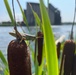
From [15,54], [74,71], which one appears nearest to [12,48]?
[15,54]

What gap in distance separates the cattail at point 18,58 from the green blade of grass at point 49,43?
0.17 feet

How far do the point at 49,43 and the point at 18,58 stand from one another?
80mm

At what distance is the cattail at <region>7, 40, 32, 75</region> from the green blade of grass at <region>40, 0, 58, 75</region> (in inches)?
2.1

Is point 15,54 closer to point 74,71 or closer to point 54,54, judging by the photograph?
point 54,54

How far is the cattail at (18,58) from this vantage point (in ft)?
1.78

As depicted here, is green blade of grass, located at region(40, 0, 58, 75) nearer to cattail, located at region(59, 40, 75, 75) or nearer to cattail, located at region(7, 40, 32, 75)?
cattail, located at region(7, 40, 32, 75)

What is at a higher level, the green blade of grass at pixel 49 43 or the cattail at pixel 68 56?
the green blade of grass at pixel 49 43

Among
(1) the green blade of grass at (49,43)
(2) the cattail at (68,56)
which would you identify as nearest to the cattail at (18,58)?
(1) the green blade of grass at (49,43)

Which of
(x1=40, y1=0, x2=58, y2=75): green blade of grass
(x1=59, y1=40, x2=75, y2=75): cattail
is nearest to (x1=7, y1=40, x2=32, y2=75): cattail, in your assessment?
(x1=40, y1=0, x2=58, y2=75): green blade of grass

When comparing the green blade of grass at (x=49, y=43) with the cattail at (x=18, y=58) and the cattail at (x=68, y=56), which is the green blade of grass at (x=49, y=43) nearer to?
the cattail at (x=18, y=58)

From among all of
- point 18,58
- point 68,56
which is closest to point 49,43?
point 18,58

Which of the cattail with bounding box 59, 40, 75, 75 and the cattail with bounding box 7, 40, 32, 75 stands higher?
the cattail with bounding box 7, 40, 32, 75

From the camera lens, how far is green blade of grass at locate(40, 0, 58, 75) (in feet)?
1.67

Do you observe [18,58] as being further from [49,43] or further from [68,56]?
[68,56]
